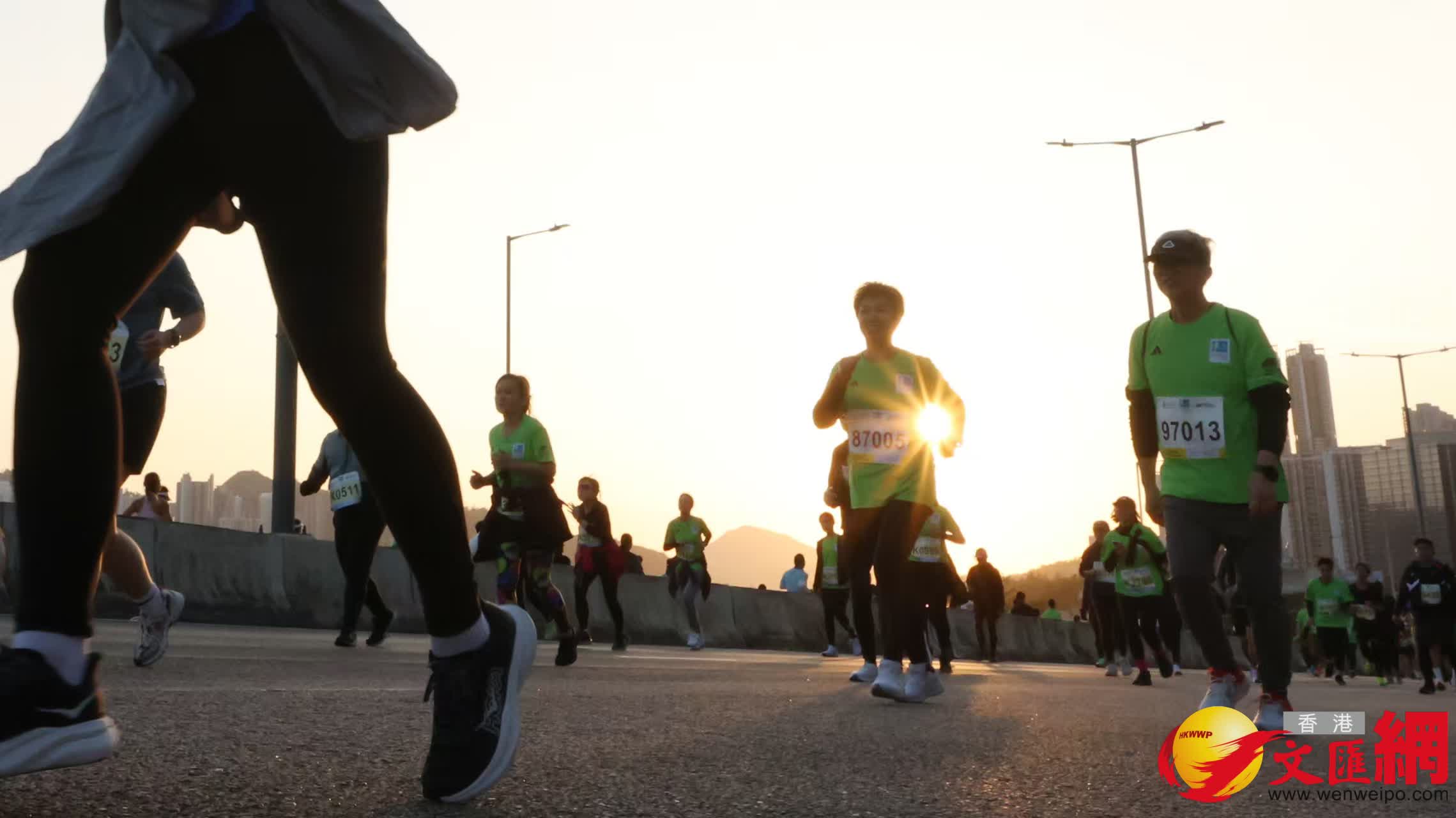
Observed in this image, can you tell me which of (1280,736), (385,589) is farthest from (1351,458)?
(1280,736)

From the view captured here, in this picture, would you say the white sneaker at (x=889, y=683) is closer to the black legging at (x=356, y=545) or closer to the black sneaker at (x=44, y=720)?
the black sneaker at (x=44, y=720)

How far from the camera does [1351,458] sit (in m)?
151

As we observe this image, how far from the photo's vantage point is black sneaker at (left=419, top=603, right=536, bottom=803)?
2.66 meters

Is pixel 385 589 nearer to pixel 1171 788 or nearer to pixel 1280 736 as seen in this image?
pixel 1280 736

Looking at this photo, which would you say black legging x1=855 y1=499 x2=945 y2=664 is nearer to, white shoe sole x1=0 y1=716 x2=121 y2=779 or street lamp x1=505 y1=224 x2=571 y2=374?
white shoe sole x1=0 y1=716 x2=121 y2=779

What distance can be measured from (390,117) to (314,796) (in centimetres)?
115

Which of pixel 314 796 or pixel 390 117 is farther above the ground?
pixel 390 117

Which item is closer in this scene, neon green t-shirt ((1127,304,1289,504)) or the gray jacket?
the gray jacket

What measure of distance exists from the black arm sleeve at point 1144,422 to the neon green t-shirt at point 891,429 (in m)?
1.24

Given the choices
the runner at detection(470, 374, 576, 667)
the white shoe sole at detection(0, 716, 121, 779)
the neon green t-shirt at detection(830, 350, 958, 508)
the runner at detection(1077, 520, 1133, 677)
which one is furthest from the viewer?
the runner at detection(1077, 520, 1133, 677)

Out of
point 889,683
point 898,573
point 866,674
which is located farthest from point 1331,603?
point 889,683

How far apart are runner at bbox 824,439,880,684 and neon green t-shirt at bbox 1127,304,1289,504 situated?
5.68ft

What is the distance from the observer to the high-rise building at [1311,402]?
389 feet

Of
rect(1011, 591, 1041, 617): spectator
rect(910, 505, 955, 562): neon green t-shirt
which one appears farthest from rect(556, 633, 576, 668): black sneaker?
rect(1011, 591, 1041, 617): spectator
